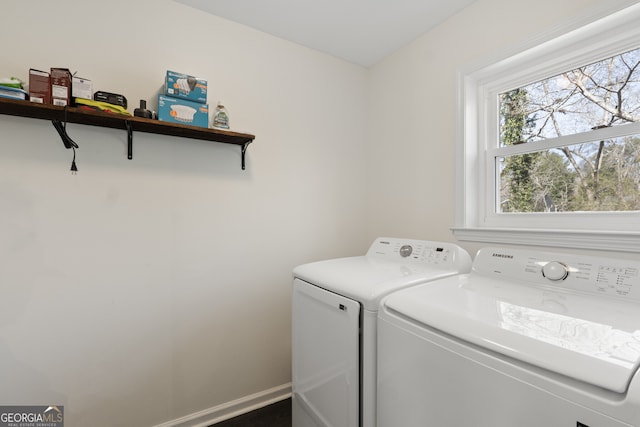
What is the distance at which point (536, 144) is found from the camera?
1.55 m

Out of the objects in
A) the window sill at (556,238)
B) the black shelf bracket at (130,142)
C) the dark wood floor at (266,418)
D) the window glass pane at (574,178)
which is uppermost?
the black shelf bracket at (130,142)

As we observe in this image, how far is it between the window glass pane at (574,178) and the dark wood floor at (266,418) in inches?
70.0

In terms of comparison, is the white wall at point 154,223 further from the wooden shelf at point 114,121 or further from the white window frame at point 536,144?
the white window frame at point 536,144

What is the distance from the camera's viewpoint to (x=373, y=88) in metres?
2.38

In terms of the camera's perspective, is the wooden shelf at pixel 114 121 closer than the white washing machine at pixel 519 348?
No

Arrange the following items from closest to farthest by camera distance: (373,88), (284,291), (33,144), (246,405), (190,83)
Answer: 1. (33,144)
2. (190,83)
3. (246,405)
4. (284,291)
5. (373,88)

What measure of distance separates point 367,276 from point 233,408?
1.27 metres

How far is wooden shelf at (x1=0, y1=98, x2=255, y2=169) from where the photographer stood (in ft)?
4.05

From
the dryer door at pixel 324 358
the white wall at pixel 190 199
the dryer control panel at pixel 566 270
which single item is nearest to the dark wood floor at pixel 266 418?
the white wall at pixel 190 199

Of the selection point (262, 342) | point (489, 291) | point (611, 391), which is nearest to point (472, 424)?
point (611, 391)

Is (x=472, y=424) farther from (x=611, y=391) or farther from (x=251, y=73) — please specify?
(x=251, y=73)

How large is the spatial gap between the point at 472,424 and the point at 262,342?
1.44m

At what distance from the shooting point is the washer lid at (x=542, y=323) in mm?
610

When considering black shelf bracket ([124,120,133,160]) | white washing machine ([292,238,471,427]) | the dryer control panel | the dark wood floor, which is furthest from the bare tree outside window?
black shelf bracket ([124,120,133,160])
